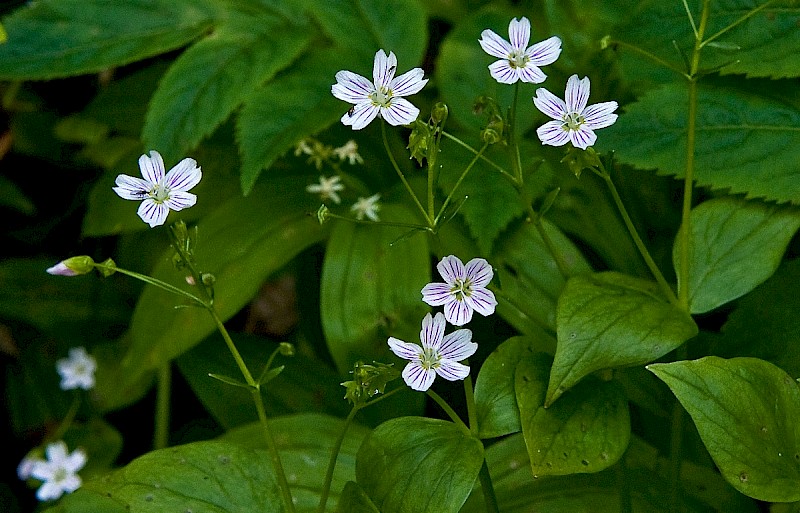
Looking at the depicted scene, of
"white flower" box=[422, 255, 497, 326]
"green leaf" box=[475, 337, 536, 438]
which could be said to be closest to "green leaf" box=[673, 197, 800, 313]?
"green leaf" box=[475, 337, 536, 438]

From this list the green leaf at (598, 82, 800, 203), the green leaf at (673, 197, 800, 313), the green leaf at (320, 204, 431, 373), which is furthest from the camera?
the green leaf at (320, 204, 431, 373)

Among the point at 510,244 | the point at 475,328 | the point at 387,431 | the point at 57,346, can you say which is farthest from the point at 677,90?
the point at 57,346

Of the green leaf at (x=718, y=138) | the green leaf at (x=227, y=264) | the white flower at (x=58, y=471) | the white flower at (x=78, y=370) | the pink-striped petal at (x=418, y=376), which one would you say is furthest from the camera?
the white flower at (x=78, y=370)

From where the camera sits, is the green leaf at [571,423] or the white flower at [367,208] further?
the white flower at [367,208]

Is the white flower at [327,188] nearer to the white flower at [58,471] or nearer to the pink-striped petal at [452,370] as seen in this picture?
the pink-striped petal at [452,370]

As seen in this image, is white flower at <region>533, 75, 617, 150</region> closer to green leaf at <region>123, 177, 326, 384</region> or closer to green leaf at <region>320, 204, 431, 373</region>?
green leaf at <region>320, 204, 431, 373</region>

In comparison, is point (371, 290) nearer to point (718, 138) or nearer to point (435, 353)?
point (435, 353)

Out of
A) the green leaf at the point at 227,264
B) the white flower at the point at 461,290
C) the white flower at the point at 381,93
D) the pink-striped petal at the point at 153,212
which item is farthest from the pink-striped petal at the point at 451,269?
the green leaf at the point at 227,264
